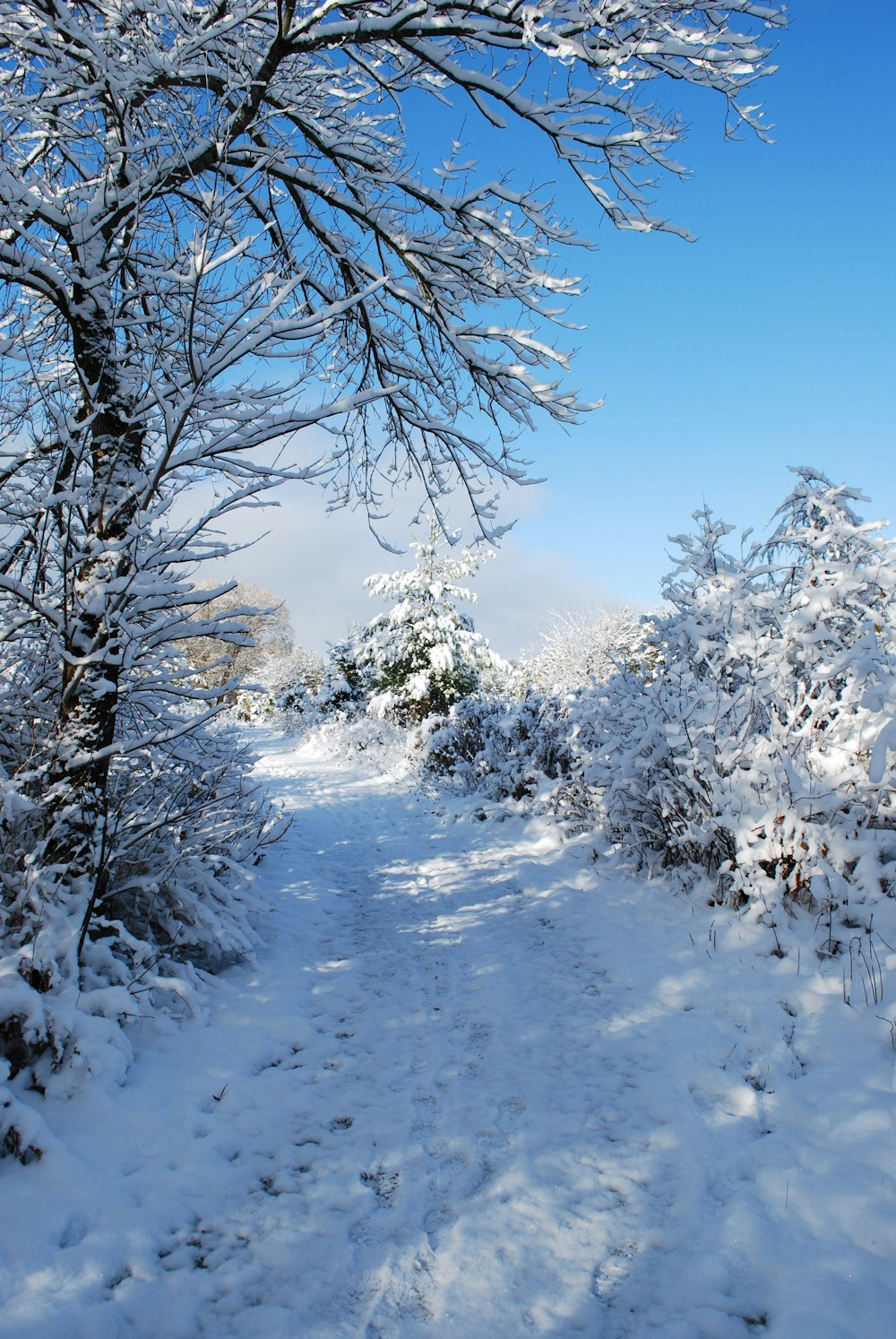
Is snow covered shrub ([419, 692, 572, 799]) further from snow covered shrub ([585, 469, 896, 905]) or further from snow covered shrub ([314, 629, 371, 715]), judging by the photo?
snow covered shrub ([314, 629, 371, 715])

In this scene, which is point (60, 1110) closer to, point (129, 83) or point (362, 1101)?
point (362, 1101)

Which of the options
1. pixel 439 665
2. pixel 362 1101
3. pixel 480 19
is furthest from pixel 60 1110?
pixel 439 665

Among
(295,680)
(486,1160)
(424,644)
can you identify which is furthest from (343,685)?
(486,1160)

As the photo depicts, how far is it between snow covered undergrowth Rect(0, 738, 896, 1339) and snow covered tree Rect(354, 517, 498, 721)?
13.1 meters

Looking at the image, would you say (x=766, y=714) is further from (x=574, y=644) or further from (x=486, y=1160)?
(x=574, y=644)

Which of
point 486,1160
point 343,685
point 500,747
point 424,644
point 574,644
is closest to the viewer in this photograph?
point 486,1160

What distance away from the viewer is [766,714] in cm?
471

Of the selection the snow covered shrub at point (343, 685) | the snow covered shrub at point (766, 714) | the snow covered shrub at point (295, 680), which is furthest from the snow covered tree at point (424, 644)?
the snow covered shrub at point (766, 714)

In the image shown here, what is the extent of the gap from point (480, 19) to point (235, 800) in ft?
18.0

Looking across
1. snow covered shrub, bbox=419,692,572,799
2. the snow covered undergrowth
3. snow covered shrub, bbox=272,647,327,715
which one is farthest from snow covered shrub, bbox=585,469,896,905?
snow covered shrub, bbox=272,647,327,715

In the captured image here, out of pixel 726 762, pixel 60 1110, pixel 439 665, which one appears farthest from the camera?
pixel 439 665

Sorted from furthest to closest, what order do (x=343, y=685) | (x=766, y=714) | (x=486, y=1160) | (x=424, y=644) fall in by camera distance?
(x=343, y=685), (x=424, y=644), (x=766, y=714), (x=486, y=1160)

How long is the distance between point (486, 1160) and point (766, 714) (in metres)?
3.54

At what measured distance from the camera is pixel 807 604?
14.9 feet
